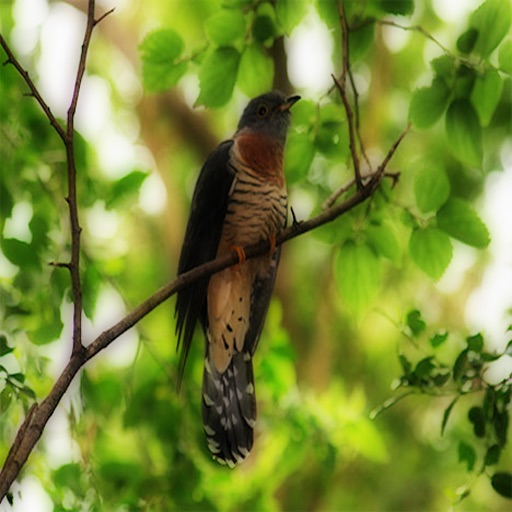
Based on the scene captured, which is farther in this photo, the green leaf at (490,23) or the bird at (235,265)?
the bird at (235,265)

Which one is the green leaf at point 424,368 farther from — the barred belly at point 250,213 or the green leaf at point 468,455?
the barred belly at point 250,213

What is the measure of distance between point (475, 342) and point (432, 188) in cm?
36

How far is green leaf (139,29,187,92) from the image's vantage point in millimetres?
1927

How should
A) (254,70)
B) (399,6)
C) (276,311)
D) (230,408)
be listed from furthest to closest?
(276,311), (230,408), (254,70), (399,6)

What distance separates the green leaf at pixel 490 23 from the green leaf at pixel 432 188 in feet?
0.87

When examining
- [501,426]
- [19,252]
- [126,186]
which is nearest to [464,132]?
[501,426]

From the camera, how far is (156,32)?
1.93 m

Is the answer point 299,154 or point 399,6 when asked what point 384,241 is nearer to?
point 299,154

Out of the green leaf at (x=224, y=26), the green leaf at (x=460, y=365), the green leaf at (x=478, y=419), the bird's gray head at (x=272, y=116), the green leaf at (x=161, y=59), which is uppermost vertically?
the bird's gray head at (x=272, y=116)

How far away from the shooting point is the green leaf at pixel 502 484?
1714 mm

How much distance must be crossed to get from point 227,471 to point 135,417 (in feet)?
1.77

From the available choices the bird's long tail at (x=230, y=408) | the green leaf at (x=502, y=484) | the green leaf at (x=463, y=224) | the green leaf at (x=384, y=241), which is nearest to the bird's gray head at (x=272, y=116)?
the bird's long tail at (x=230, y=408)

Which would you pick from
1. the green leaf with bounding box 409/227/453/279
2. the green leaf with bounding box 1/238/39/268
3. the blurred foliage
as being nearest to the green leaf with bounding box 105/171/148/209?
the blurred foliage

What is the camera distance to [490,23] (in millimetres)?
1729
